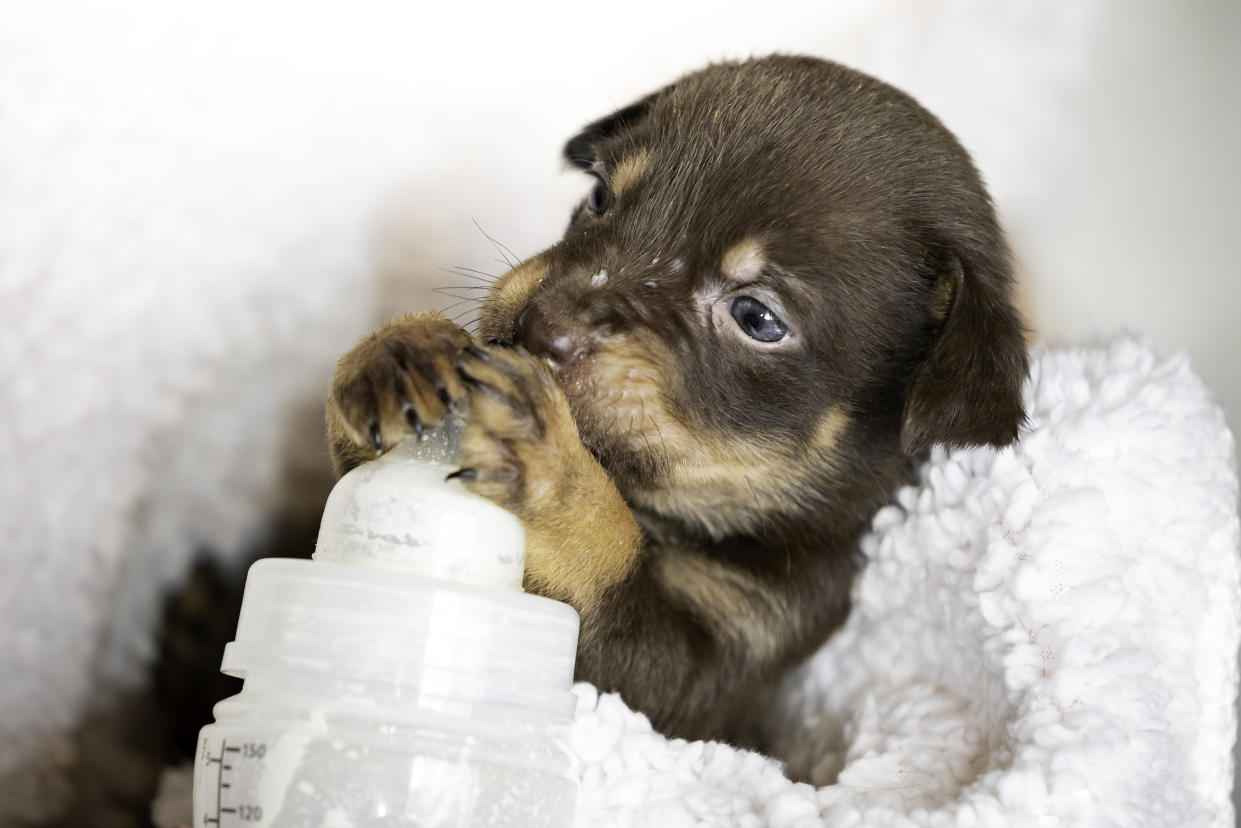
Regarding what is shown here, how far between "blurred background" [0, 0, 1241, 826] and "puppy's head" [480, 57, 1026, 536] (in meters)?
0.52

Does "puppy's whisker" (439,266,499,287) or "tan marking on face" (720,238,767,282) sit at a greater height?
"tan marking on face" (720,238,767,282)

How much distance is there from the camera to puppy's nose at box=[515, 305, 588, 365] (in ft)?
5.32

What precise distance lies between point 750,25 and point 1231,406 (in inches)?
59.1

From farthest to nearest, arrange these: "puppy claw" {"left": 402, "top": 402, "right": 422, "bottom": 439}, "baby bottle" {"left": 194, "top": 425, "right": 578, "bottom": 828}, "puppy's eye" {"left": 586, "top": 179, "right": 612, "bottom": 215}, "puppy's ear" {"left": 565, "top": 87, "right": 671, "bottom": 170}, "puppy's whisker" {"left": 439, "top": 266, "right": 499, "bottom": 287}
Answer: "puppy's whisker" {"left": 439, "top": 266, "right": 499, "bottom": 287} → "puppy's ear" {"left": 565, "top": 87, "right": 671, "bottom": 170} → "puppy's eye" {"left": 586, "top": 179, "right": 612, "bottom": 215} → "puppy claw" {"left": 402, "top": 402, "right": 422, "bottom": 439} → "baby bottle" {"left": 194, "top": 425, "right": 578, "bottom": 828}

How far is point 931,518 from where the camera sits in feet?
6.39

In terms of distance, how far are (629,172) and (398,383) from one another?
2.56ft

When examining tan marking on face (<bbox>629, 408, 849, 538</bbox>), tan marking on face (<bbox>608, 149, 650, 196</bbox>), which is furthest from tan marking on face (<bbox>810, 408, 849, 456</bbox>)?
tan marking on face (<bbox>608, 149, 650, 196</bbox>)

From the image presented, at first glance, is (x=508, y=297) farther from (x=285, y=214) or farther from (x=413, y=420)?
(x=285, y=214)

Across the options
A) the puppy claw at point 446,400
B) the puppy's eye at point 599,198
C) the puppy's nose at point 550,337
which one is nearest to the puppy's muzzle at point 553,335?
the puppy's nose at point 550,337

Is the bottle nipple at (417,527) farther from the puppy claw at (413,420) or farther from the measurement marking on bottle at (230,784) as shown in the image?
the measurement marking on bottle at (230,784)

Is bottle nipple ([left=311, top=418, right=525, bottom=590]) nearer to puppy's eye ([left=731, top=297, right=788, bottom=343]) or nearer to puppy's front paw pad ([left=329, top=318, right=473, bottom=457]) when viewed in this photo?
puppy's front paw pad ([left=329, top=318, right=473, bottom=457])

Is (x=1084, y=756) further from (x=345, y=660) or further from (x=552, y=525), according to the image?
(x=345, y=660)

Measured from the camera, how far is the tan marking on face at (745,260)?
1793 mm

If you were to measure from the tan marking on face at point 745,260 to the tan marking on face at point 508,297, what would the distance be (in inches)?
11.7
